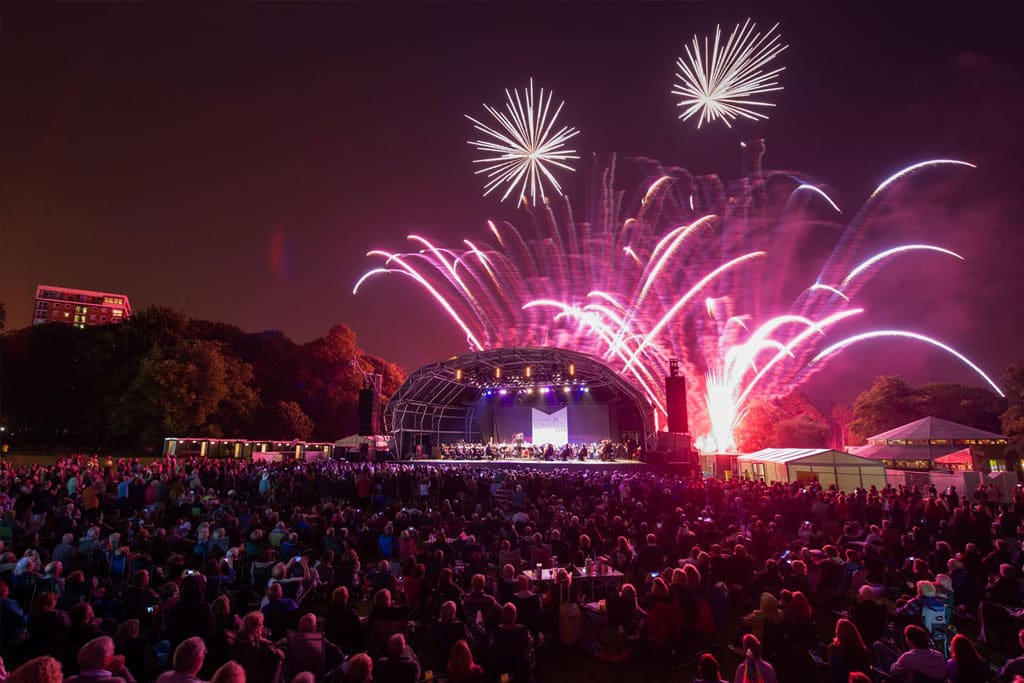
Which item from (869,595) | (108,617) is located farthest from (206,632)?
(869,595)

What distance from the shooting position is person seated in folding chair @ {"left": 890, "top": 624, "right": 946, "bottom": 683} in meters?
4.89

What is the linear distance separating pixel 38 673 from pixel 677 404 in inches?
1051

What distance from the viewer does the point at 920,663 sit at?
4.96 metres

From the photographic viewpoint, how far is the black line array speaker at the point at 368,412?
108ft

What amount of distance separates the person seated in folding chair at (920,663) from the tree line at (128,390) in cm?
4277

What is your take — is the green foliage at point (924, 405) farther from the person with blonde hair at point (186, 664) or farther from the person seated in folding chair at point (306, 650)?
the person with blonde hair at point (186, 664)

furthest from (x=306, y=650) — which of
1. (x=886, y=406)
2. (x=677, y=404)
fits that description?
(x=886, y=406)

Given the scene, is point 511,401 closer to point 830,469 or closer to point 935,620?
point 830,469

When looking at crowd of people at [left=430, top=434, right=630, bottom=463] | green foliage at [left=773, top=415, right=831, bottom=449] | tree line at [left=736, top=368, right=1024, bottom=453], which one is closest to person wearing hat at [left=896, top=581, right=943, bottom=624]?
crowd of people at [left=430, top=434, right=630, bottom=463]

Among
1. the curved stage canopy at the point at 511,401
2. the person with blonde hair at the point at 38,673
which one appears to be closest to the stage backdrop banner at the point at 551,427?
the curved stage canopy at the point at 511,401

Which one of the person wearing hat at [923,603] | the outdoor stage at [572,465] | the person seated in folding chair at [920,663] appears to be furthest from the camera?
the outdoor stage at [572,465]

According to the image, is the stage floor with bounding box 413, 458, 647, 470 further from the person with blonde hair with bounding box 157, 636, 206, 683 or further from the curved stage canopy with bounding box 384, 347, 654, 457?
the person with blonde hair with bounding box 157, 636, 206, 683

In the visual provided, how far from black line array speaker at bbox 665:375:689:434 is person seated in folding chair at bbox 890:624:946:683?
2241 cm

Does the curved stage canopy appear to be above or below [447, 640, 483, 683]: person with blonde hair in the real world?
above
